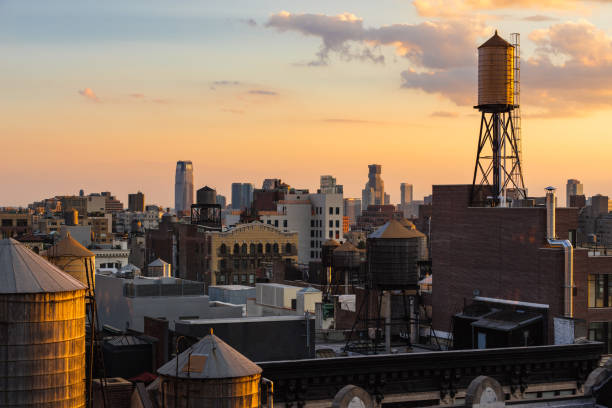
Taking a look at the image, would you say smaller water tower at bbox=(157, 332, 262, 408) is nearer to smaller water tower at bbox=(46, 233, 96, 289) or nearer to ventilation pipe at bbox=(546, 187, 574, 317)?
ventilation pipe at bbox=(546, 187, 574, 317)

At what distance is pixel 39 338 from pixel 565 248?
1514 inches

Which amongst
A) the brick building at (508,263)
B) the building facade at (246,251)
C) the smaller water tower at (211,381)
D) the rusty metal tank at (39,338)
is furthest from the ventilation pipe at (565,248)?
the building facade at (246,251)

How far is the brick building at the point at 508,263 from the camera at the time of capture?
58.2 metres

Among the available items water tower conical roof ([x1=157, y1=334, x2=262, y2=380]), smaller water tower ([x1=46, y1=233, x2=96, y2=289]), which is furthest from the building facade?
water tower conical roof ([x1=157, y1=334, x2=262, y2=380])

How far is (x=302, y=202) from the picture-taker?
194000 mm

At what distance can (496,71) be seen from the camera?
227 ft

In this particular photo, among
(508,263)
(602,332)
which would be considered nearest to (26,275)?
(508,263)

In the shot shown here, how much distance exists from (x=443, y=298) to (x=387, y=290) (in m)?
6.41

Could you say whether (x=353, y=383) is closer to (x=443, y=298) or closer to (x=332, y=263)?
(x=443, y=298)

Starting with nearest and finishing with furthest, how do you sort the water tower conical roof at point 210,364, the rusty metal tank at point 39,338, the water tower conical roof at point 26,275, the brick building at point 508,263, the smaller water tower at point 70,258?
1. the rusty metal tank at point 39,338
2. the water tower conical roof at point 26,275
3. the water tower conical roof at point 210,364
4. the brick building at point 508,263
5. the smaller water tower at point 70,258

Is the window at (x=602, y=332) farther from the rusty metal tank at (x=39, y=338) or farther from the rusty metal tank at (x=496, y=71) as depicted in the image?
the rusty metal tank at (x=39, y=338)

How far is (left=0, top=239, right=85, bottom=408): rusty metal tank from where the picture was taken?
2777 centimetres

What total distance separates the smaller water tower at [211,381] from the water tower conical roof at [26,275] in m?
5.84

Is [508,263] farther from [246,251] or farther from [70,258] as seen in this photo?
[246,251]
